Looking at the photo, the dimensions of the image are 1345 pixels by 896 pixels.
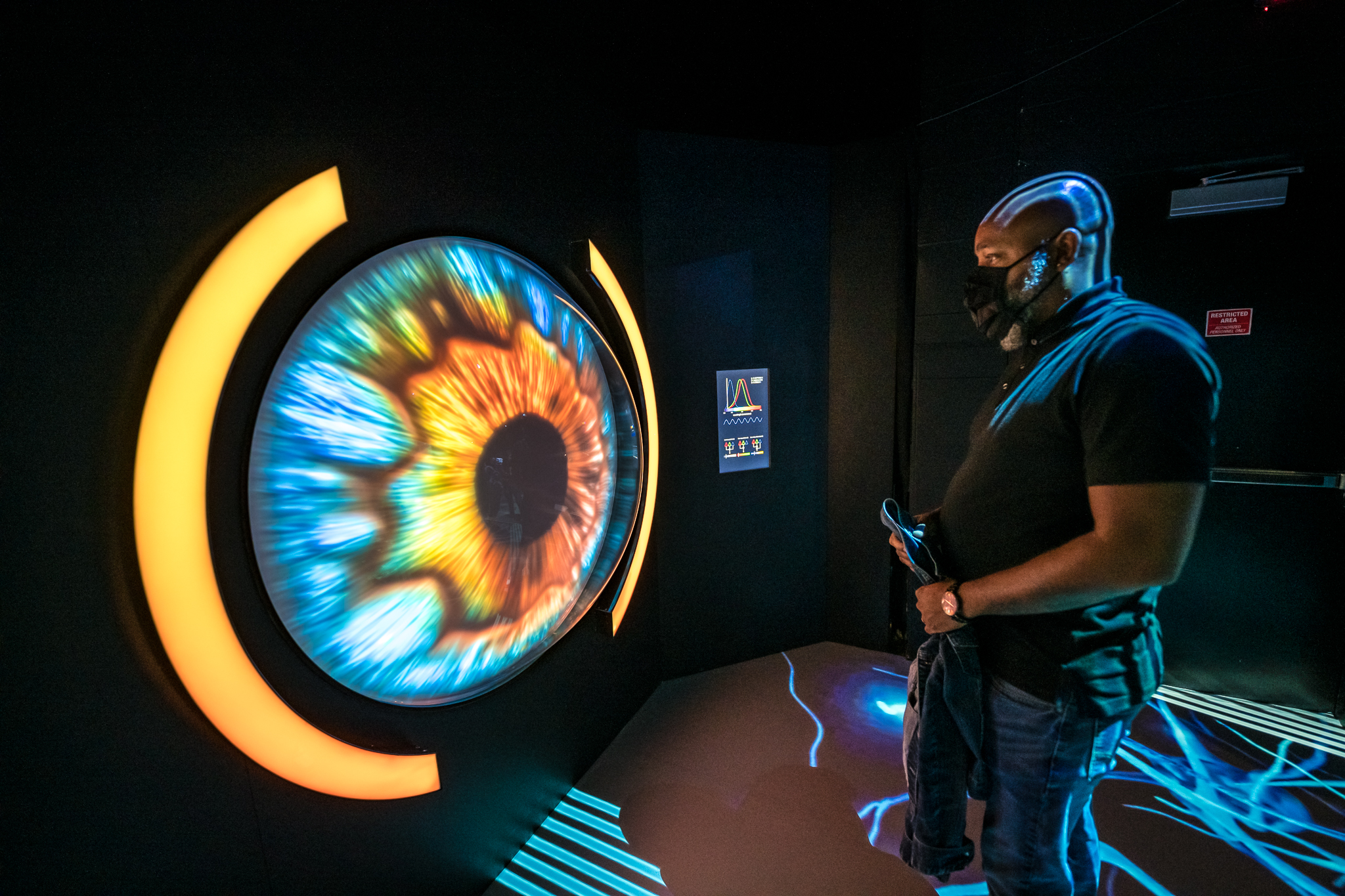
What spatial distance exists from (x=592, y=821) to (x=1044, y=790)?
1.51 m

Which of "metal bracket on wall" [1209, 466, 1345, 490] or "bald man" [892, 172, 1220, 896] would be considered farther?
"metal bracket on wall" [1209, 466, 1345, 490]

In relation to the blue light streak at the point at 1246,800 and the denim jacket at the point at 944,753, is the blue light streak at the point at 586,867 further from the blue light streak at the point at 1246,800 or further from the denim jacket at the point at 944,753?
the blue light streak at the point at 1246,800

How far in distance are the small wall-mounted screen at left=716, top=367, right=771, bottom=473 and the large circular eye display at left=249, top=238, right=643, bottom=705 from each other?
3.50 ft

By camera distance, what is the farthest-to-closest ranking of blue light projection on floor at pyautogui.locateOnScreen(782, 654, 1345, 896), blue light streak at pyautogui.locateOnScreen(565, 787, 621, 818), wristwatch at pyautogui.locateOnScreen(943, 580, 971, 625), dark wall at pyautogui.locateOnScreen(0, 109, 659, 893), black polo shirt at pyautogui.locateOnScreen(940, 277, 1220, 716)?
blue light streak at pyautogui.locateOnScreen(565, 787, 621, 818) → blue light projection on floor at pyautogui.locateOnScreen(782, 654, 1345, 896) → wristwatch at pyautogui.locateOnScreen(943, 580, 971, 625) → black polo shirt at pyautogui.locateOnScreen(940, 277, 1220, 716) → dark wall at pyautogui.locateOnScreen(0, 109, 659, 893)

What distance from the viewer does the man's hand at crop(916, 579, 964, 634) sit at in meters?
1.20

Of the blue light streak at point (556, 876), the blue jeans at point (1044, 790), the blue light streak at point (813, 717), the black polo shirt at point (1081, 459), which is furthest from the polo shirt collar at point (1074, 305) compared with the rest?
the blue light streak at point (556, 876)

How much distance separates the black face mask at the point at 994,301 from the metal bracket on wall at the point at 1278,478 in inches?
76.6

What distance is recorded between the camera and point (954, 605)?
1185 mm

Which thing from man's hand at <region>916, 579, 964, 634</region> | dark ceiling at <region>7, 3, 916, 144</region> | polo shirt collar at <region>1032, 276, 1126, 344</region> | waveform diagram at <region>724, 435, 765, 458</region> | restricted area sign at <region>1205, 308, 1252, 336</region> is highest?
dark ceiling at <region>7, 3, 916, 144</region>

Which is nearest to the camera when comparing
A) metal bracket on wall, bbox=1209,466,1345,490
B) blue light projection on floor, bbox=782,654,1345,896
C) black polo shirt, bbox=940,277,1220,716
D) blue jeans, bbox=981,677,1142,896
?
black polo shirt, bbox=940,277,1220,716

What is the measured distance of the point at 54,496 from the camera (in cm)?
83

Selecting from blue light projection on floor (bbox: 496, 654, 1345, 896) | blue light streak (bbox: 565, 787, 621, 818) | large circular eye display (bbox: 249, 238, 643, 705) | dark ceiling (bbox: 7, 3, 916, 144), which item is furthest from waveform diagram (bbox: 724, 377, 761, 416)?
blue light streak (bbox: 565, 787, 621, 818)

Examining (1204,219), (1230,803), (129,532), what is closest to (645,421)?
(129,532)

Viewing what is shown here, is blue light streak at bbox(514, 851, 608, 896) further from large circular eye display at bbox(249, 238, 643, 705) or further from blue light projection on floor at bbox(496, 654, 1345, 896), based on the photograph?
large circular eye display at bbox(249, 238, 643, 705)
